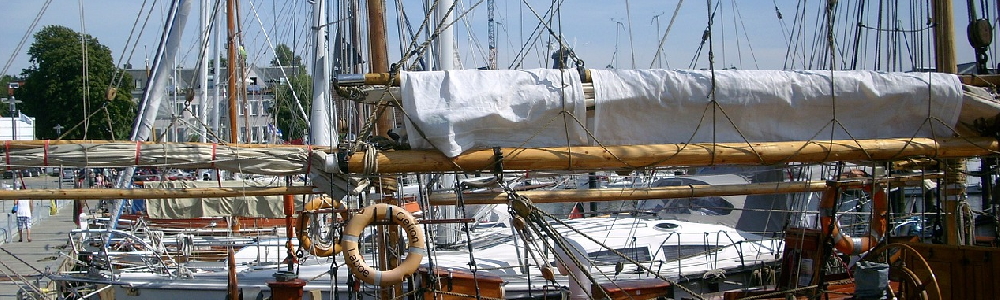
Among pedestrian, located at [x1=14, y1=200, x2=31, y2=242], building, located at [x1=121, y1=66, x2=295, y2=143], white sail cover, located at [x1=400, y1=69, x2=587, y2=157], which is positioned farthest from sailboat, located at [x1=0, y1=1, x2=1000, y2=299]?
pedestrian, located at [x1=14, y1=200, x2=31, y2=242]

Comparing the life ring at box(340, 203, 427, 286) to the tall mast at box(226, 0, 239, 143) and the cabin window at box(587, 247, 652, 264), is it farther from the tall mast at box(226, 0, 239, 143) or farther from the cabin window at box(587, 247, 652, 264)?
the tall mast at box(226, 0, 239, 143)

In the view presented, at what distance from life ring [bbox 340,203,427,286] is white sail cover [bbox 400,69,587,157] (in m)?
0.67

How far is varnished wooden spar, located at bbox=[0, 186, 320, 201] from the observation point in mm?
9156

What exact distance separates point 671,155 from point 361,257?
2.76m

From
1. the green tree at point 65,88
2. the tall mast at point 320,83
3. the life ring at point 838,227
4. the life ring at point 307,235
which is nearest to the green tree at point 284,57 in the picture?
the tall mast at point 320,83

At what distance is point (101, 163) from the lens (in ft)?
27.7

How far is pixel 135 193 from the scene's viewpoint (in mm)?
9586

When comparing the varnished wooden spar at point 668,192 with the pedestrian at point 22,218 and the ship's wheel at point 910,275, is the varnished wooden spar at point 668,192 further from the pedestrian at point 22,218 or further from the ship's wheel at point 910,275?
the pedestrian at point 22,218

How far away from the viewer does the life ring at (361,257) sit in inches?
285

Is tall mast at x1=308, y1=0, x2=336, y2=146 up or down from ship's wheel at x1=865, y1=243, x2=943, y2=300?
up

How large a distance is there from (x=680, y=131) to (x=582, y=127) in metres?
0.94

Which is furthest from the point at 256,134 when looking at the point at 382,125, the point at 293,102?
the point at 382,125

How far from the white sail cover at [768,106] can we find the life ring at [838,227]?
0.73 meters

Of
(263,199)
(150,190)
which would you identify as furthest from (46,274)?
(263,199)
